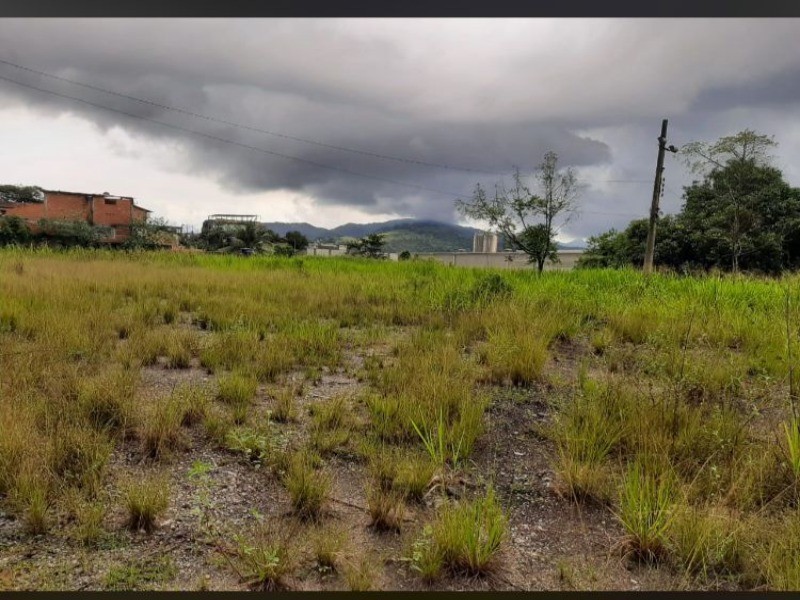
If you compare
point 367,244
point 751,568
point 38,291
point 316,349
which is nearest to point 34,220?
point 367,244

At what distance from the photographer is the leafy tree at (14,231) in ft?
67.3

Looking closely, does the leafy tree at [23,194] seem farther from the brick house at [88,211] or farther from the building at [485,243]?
the building at [485,243]

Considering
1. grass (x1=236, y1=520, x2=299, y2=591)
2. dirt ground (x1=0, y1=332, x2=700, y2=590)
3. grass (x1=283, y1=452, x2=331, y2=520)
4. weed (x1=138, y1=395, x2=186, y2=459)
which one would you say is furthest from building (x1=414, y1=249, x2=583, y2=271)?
grass (x1=236, y1=520, x2=299, y2=591)

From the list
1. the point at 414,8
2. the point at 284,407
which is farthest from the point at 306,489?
the point at 414,8

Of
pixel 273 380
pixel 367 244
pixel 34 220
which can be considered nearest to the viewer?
pixel 273 380

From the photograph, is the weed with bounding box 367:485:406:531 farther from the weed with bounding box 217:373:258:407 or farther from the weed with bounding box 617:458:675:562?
the weed with bounding box 217:373:258:407

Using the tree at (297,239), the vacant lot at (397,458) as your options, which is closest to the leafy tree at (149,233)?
the tree at (297,239)

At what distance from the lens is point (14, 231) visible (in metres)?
21.2

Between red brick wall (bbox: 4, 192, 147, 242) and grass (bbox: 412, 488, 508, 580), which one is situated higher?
red brick wall (bbox: 4, 192, 147, 242)

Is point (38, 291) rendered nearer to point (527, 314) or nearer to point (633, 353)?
point (527, 314)

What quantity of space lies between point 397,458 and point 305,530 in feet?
1.97

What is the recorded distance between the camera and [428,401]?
282 centimetres

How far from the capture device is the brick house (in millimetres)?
26969

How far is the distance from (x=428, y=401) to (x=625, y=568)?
4.73 feet
